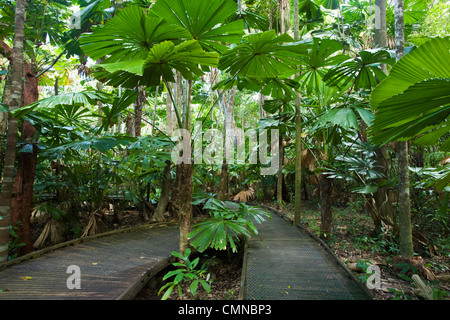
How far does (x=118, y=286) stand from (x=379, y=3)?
5.01 meters

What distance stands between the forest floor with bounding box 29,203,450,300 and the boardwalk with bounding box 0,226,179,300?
0.34 meters

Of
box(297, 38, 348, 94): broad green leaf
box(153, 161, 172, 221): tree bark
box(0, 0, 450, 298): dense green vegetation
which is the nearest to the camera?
box(0, 0, 450, 298): dense green vegetation

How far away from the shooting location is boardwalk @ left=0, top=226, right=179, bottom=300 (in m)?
2.19

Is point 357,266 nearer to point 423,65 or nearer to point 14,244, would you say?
point 423,65

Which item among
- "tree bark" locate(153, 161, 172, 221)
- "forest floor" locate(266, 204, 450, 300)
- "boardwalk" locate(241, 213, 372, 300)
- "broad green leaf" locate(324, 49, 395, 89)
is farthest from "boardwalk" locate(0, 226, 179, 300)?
"broad green leaf" locate(324, 49, 395, 89)

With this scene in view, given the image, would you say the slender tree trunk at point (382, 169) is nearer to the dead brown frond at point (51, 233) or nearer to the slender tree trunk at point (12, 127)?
the slender tree trunk at point (12, 127)

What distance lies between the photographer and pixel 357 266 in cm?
279

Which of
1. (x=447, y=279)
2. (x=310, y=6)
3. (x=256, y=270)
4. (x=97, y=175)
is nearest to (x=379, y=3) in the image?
(x=310, y=6)

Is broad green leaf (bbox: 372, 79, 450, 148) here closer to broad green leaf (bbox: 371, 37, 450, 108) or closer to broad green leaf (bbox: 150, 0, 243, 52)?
broad green leaf (bbox: 371, 37, 450, 108)

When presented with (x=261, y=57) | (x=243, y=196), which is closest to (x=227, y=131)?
(x=243, y=196)

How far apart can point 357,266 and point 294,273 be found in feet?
2.87

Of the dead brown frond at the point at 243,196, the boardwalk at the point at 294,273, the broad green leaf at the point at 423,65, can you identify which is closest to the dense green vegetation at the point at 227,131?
the broad green leaf at the point at 423,65

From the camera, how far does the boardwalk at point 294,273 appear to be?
6.77ft

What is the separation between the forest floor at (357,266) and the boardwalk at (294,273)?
328 millimetres
